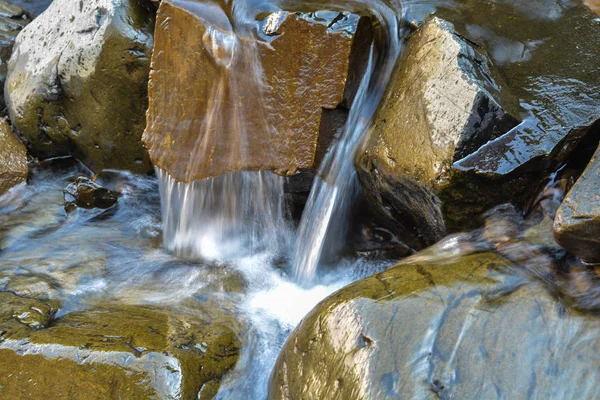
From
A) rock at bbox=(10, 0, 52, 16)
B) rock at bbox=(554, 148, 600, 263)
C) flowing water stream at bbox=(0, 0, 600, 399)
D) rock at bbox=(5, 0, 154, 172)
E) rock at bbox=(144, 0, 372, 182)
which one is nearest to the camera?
rock at bbox=(554, 148, 600, 263)

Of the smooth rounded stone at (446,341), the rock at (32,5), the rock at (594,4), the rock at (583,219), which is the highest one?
the rock at (594,4)

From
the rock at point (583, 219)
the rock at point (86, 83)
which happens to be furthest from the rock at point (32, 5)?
the rock at point (583, 219)

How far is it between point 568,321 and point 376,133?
1.66m

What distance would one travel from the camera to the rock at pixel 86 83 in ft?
16.0

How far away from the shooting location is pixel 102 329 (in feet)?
11.0

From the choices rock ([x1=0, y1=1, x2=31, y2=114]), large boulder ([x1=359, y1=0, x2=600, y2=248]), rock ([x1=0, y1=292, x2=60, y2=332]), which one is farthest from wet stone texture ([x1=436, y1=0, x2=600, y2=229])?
rock ([x1=0, y1=1, x2=31, y2=114])

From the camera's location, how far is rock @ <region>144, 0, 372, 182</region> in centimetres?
374

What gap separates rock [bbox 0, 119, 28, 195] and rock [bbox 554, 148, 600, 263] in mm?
4708

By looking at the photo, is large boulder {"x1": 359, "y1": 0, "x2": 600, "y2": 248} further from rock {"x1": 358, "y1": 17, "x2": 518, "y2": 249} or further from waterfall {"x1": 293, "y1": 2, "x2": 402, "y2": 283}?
waterfall {"x1": 293, "y1": 2, "x2": 402, "y2": 283}

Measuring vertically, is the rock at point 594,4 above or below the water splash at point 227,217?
above

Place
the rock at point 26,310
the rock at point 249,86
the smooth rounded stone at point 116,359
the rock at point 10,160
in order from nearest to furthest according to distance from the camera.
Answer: the smooth rounded stone at point 116,359 < the rock at point 26,310 < the rock at point 249,86 < the rock at point 10,160

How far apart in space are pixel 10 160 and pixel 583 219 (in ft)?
16.2

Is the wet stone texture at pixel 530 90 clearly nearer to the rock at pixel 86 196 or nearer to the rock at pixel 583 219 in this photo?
the rock at pixel 583 219

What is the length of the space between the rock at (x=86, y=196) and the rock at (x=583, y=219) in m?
3.78
